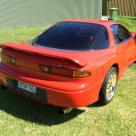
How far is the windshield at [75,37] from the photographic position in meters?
5.05

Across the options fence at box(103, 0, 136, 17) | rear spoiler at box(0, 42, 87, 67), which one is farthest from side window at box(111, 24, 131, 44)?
fence at box(103, 0, 136, 17)

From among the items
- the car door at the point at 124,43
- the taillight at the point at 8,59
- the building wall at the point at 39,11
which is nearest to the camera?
the taillight at the point at 8,59

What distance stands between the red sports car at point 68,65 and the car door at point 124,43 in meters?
0.04

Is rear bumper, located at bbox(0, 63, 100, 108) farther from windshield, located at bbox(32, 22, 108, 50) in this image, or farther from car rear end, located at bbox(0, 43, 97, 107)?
windshield, located at bbox(32, 22, 108, 50)

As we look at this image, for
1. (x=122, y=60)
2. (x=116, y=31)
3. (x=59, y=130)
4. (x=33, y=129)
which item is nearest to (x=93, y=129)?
(x=59, y=130)

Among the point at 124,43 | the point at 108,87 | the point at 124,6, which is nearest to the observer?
the point at 108,87

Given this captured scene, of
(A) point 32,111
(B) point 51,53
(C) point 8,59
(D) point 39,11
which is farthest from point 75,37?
(D) point 39,11

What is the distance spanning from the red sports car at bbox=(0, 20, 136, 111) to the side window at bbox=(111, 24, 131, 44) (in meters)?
0.04

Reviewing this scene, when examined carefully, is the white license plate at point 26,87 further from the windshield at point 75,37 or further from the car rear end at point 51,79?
the windshield at point 75,37

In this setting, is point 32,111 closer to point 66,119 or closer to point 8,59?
point 66,119

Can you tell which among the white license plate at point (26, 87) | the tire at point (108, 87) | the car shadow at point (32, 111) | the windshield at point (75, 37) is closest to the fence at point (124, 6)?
the windshield at point (75, 37)

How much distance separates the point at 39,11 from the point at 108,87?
34.2ft

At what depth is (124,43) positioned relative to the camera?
610 cm

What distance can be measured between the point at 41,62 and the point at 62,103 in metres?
0.66
